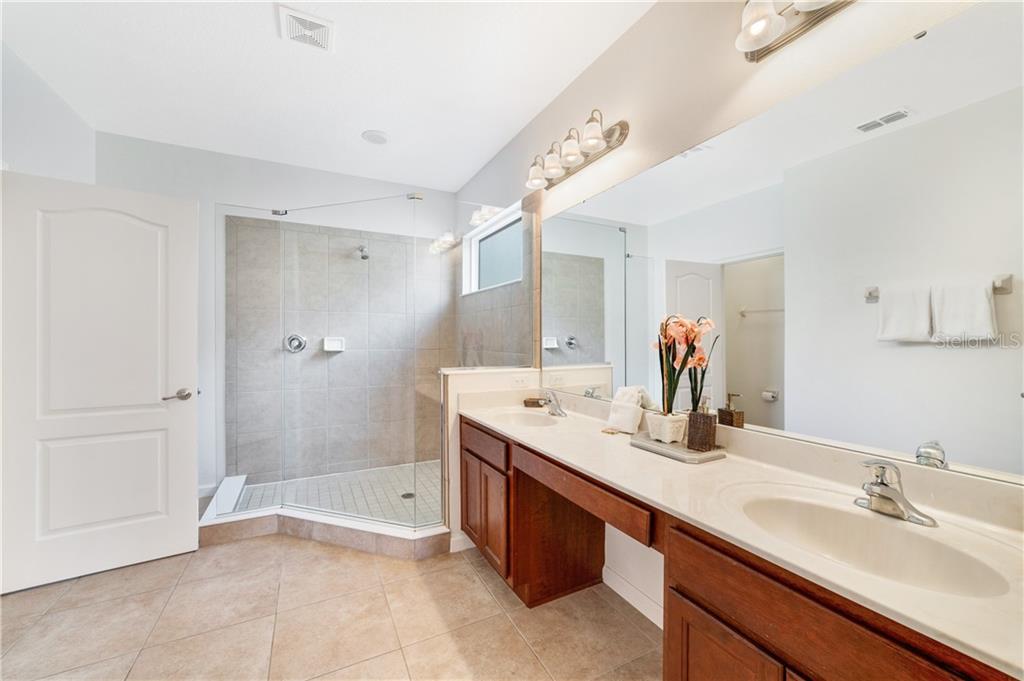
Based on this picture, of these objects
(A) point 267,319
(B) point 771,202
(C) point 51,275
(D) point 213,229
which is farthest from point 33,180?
(B) point 771,202

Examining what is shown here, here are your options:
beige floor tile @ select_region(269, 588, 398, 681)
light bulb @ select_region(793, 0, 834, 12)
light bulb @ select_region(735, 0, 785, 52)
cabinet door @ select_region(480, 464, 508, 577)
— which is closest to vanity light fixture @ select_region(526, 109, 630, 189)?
light bulb @ select_region(735, 0, 785, 52)

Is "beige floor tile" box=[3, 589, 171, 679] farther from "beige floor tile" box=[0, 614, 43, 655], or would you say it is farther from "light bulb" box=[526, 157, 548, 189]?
"light bulb" box=[526, 157, 548, 189]

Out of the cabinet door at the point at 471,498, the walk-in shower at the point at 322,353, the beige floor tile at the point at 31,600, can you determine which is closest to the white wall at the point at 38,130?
the walk-in shower at the point at 322,353

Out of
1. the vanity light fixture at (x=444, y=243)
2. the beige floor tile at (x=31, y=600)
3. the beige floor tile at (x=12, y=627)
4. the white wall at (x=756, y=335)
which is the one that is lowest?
the beige floor tile at (x=31, y=600)

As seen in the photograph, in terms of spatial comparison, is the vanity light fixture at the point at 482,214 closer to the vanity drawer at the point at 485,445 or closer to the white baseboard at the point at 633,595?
the vanity drawer at the point at 485,445

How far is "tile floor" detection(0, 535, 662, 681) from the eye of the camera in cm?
152

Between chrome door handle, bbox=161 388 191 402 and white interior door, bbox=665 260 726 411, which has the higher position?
white interior door, bbox=665 260 726 411

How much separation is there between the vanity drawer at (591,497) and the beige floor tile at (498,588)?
0.67m

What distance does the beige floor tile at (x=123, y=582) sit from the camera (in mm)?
1939

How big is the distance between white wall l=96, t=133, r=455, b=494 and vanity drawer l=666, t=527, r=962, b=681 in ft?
9.93

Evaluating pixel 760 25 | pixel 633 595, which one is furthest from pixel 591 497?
pixel 760 25

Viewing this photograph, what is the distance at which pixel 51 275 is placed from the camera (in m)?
2.09

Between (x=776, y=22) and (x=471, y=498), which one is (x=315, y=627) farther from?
(x=776, y=22)

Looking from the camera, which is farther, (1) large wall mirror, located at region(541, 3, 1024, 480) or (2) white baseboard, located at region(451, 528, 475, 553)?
(2) white baseboard, located at region(451, 528, 475, 553)
